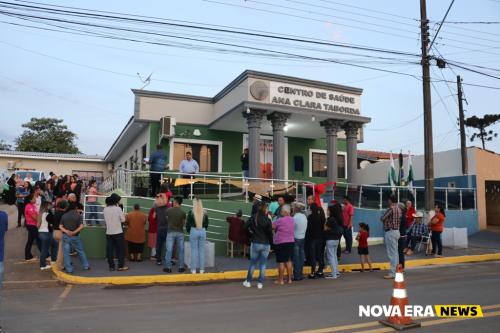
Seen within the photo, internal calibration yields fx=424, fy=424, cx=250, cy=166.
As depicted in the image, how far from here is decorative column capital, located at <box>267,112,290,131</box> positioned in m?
19.4

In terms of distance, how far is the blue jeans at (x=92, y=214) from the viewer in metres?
12.5

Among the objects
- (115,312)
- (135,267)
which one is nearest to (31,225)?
(135,267)

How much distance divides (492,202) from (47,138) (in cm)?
5150

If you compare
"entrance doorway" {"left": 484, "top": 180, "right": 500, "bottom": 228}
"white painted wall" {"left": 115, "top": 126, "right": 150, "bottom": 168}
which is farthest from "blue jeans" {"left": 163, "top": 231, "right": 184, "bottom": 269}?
"entrance doorway" {"left": 484, "top": 180, "right": 500, "bottom": 228}

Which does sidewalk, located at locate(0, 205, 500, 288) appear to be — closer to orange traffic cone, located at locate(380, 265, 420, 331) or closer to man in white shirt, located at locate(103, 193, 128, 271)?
man in white shirt, located at locate(103, 193, 128, 271)

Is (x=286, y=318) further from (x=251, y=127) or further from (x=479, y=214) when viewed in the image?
(x=479, y=214)

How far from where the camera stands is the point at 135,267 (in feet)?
35.5

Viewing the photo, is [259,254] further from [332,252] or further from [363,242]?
[363,242]

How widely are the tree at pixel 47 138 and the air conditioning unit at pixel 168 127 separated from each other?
129 ft

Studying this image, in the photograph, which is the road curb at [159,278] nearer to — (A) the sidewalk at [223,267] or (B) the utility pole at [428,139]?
(A) the sidewalk at [223,267]

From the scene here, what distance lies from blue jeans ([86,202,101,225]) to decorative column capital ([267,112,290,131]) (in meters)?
9.28

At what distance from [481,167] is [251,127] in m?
11.5

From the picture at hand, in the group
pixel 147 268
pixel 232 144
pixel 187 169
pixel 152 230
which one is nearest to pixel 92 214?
pixel 152 230

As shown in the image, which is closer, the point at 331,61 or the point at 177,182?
the point at 177,182
